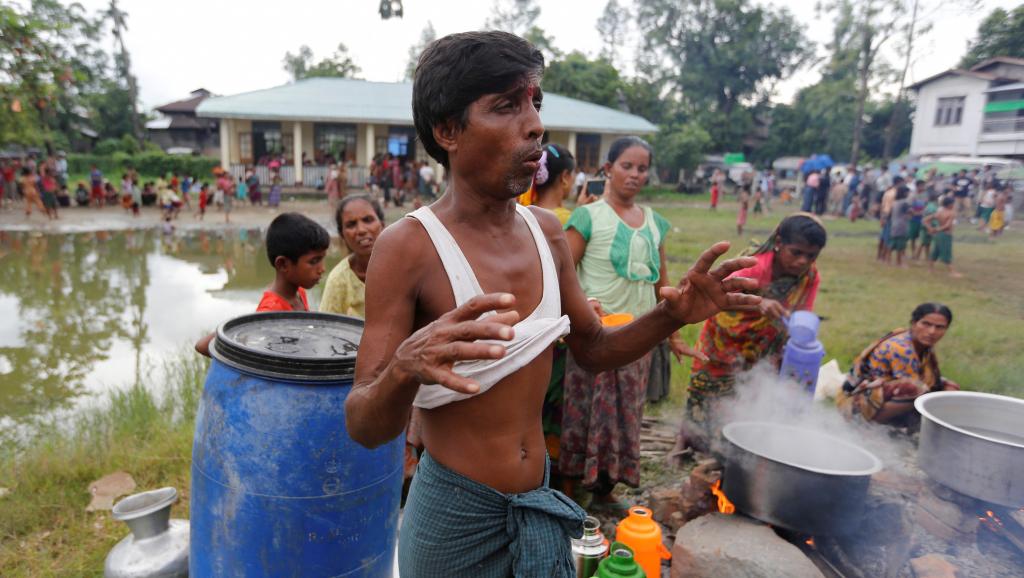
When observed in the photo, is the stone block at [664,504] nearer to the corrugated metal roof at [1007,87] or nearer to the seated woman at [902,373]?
the seated woman at [902,373]

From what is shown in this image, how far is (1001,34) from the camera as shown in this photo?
616cm

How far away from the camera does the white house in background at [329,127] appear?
21.3 metres

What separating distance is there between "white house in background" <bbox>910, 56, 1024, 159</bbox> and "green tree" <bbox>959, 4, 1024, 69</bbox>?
0.13m

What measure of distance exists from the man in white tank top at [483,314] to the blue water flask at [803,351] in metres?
2.59

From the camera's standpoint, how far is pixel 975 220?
988 cm

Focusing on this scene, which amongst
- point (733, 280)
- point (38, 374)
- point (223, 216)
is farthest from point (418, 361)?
point (223, 216)

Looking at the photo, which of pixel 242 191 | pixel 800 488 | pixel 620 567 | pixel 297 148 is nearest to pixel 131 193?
pixel 242 191

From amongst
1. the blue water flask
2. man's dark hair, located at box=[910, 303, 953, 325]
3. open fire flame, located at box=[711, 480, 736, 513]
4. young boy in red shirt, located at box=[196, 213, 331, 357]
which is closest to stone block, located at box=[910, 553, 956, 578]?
open fire flame, located at box=[711, 480, 736, 513]

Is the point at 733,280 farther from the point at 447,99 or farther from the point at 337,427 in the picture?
the point at 337,427

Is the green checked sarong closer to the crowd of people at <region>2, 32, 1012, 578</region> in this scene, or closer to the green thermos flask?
the crowd of people at <region>2, 32, 1012, 578</region>

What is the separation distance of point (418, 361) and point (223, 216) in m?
19.7

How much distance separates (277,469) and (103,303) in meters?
8.56

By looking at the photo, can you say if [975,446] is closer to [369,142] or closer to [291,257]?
[291,257]

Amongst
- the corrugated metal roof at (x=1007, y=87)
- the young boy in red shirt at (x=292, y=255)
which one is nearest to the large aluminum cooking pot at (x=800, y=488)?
the young boy in red shirt at (x=292, y=255)
